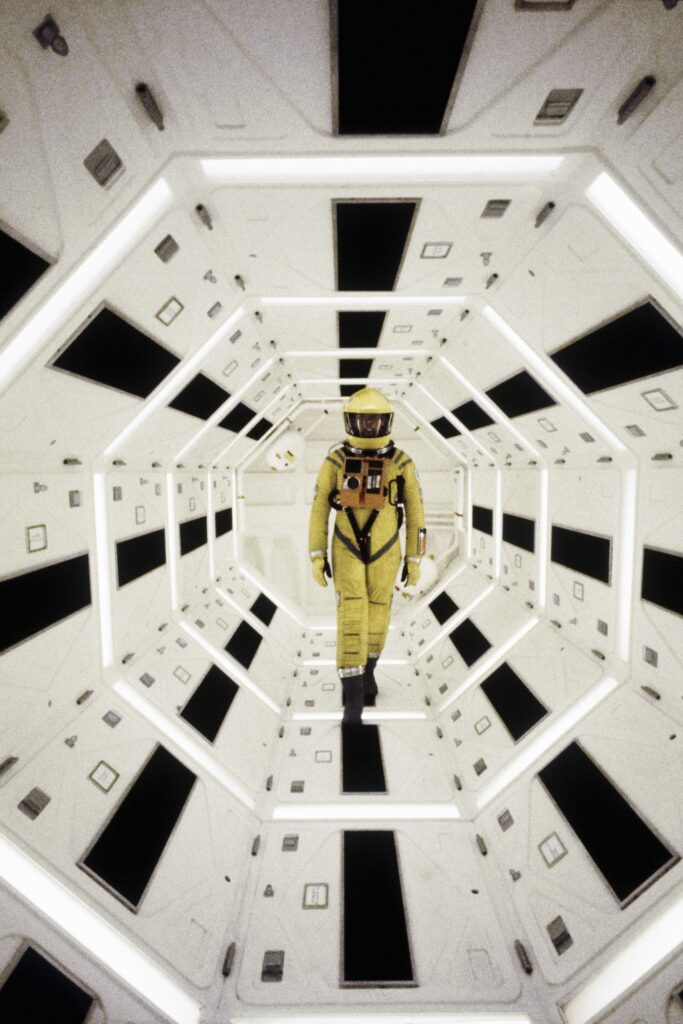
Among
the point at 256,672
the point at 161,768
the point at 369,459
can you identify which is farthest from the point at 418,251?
the point at 256,672

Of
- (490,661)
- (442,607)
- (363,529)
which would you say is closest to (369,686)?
(490,661)

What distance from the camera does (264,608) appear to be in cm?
579

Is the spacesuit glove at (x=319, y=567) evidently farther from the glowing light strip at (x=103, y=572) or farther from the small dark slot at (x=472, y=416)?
the small dark slot at (x=472, y=416)

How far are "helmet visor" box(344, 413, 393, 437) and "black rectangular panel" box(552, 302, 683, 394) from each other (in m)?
1.30

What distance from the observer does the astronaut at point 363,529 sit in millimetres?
3660

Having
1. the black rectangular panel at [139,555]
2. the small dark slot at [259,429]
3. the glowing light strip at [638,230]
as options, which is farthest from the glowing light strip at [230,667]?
the glowing light strip at [638,230]

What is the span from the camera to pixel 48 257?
65.2 inches

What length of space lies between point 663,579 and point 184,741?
326cm

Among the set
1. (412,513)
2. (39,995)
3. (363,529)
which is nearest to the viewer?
(39,995)

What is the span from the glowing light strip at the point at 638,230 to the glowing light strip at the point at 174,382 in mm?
2002

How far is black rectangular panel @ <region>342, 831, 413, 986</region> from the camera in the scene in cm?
215

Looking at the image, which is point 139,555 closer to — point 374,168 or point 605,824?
point 374,168

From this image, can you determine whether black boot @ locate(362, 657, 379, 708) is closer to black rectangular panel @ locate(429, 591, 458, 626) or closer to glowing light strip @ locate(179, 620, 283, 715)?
glowing light strip @ locate(179, 620, 283, 715)

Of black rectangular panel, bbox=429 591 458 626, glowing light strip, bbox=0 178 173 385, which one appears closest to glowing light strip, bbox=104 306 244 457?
glowing light strip, bbox=0 178 173 385
